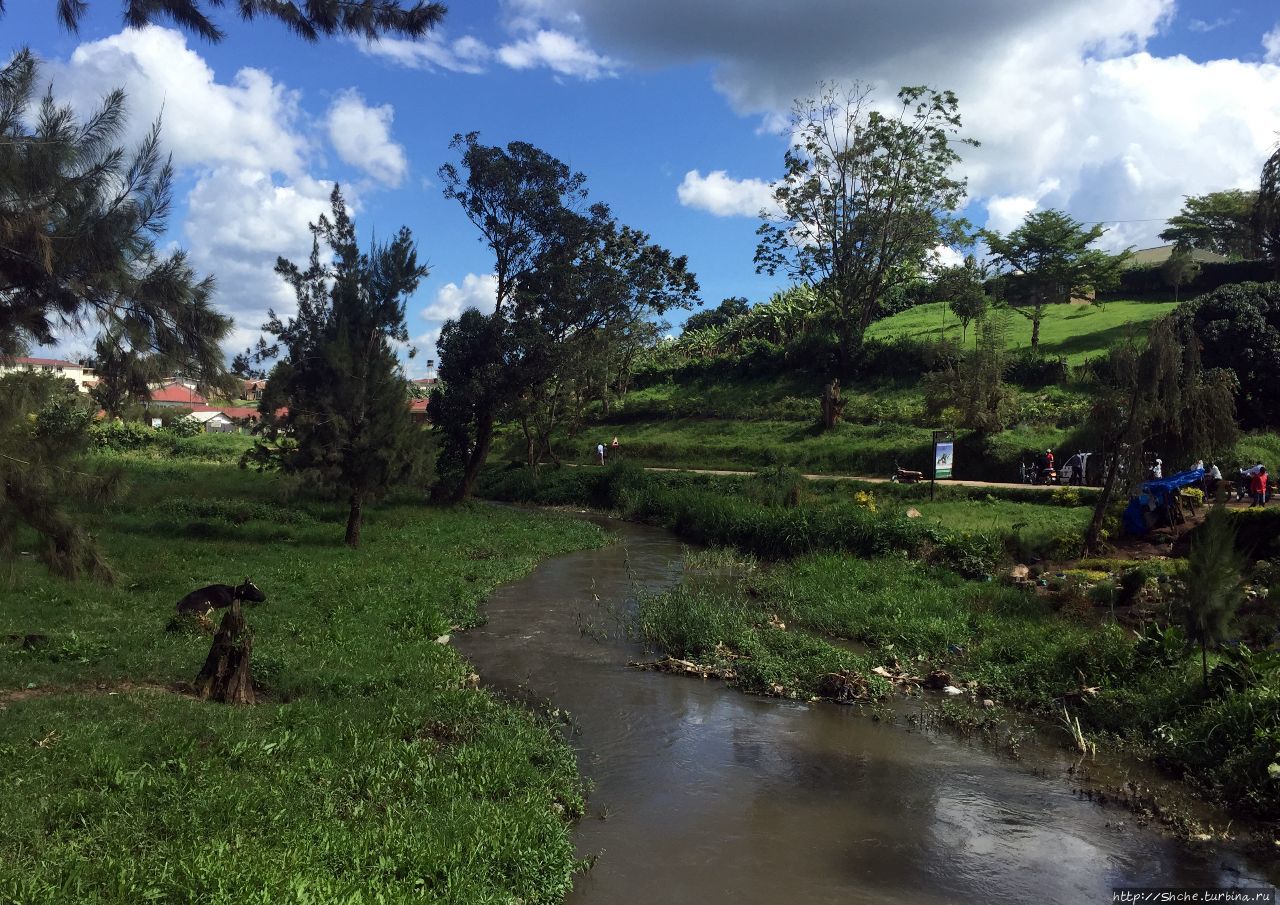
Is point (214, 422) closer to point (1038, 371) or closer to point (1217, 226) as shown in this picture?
point (1038, 371)

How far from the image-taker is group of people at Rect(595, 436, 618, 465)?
41938mm

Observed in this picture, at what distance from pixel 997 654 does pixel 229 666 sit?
1097 cm

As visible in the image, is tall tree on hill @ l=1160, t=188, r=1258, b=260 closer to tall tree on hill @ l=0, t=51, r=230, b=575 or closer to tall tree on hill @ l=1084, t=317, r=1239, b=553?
tall tree on hill @ l=1084, t=317, r=1239, b=553

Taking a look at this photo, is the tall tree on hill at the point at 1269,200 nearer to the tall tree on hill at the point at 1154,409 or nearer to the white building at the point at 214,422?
the tall tree on hill at the point at 1154,409

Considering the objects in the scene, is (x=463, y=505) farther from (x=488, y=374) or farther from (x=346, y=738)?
(x=346, y=738)

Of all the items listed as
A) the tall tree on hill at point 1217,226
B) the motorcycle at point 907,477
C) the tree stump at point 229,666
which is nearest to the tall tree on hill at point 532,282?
the motorcycle at point 907,477

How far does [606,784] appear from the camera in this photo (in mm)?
→ 9188

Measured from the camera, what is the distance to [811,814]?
8602 millimetres

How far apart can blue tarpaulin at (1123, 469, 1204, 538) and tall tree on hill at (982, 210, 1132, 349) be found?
28678mm

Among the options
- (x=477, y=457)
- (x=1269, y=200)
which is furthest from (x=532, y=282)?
(x=1269, y=200)

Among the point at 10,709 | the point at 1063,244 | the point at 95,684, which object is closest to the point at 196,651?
the point at 95,684

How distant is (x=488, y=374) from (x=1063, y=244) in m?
33.3

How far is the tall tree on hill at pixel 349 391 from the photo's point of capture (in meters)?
21.1

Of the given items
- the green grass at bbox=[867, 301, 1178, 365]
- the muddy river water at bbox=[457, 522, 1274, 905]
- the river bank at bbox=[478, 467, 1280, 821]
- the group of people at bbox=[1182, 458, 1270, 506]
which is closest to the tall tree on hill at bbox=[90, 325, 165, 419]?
the muddy river water at bbox=[457, 522, 1274, 905]
